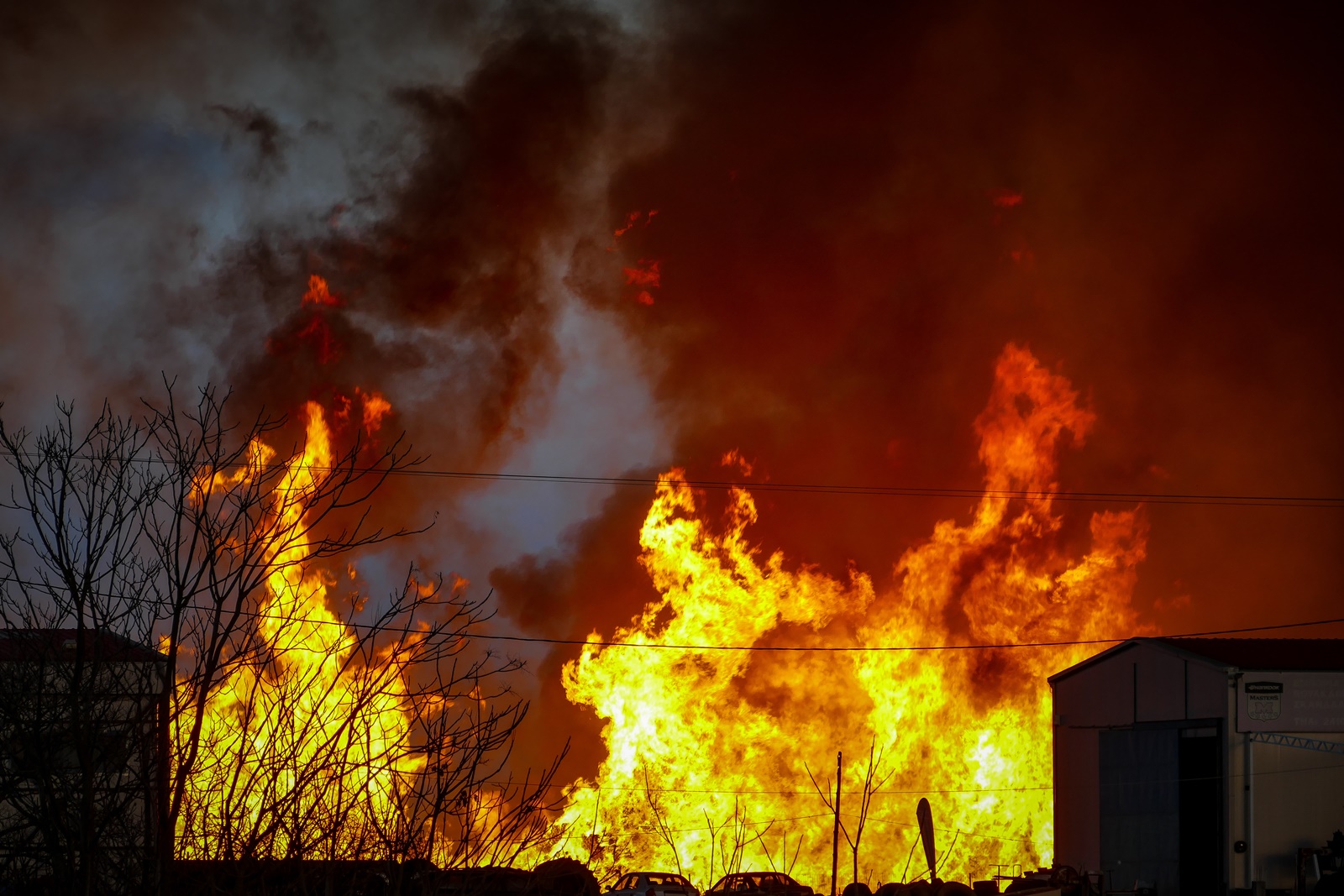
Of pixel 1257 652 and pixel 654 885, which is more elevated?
pixel 1257 652

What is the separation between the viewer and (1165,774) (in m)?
34.7

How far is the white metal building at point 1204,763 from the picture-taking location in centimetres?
3177

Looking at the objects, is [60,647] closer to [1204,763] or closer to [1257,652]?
[1204,763]

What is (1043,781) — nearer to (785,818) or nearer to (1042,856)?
(1042,856)

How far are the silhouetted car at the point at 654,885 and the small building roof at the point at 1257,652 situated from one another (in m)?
15.0

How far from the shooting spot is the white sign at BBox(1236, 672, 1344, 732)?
32.4m

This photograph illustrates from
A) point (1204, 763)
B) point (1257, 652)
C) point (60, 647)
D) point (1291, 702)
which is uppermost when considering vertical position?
point (1257, 652)

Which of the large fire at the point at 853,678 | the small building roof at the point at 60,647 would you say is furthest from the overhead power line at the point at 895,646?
the small building roof at the point at 60,647

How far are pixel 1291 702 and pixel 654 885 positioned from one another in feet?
55.2

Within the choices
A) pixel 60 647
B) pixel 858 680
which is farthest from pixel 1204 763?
pixel 60 647

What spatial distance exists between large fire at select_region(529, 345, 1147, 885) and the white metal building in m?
6.26

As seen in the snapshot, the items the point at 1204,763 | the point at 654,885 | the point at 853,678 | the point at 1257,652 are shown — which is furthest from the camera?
the point at 853,678

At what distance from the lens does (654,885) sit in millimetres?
29312

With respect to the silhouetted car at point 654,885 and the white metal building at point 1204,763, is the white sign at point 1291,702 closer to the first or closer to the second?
the white metal building at point 1204,763
